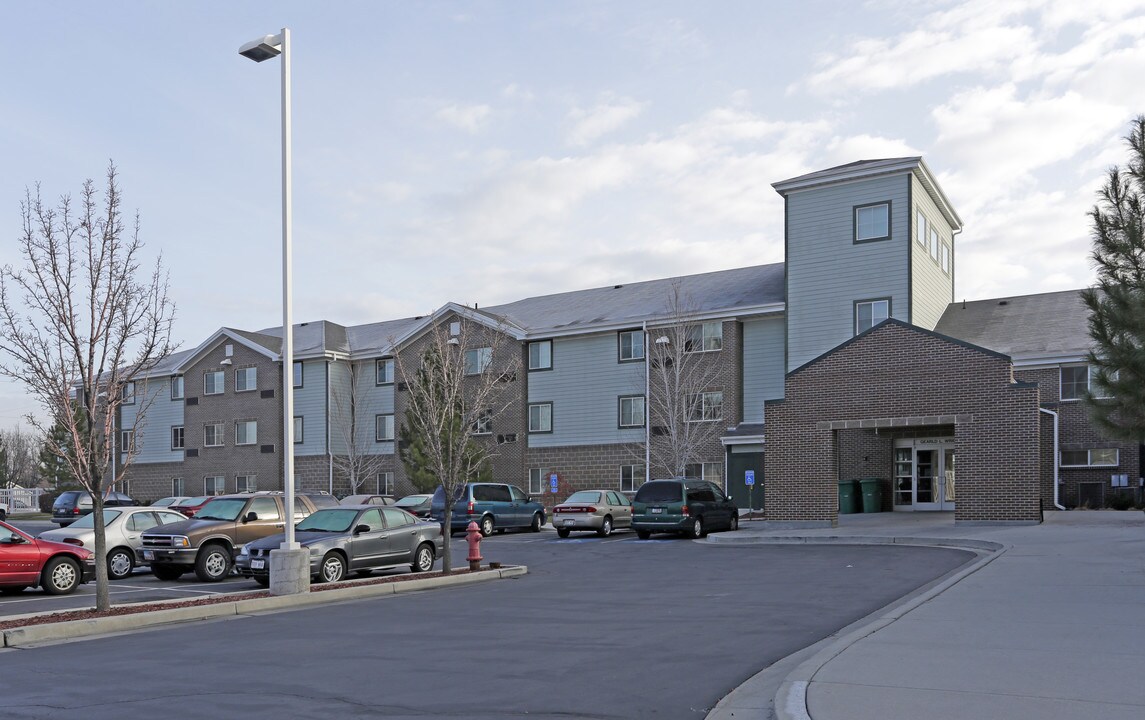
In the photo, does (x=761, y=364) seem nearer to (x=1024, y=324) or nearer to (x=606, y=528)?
(x=1024, y=324)

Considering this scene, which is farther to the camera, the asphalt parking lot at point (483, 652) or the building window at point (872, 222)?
the building window at point (872, 222)

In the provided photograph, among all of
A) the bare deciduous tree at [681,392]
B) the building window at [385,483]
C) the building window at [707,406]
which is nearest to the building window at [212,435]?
the building window at [385,483]

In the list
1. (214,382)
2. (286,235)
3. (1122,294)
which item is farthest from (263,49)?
(214,382)

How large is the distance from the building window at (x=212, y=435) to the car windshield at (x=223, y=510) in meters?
34.9

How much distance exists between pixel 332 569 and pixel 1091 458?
27399mm

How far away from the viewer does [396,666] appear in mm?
9719

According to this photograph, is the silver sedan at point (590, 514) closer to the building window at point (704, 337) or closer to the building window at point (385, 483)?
the building window at point (704, 337)

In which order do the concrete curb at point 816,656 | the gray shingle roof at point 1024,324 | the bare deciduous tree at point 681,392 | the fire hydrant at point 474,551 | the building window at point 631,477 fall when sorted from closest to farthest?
the concrete curb at point 816,656 → the fire hydrant at point 474,551 → the gray shingle roof at point 1024,324 → the bare deciduous tree at point 681,392 → the building window at point 631,477

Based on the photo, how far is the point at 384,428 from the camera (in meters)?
50.5

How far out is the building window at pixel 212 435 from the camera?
54625 millimetres

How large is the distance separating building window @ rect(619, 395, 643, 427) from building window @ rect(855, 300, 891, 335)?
978cm

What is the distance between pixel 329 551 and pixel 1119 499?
26804 mm

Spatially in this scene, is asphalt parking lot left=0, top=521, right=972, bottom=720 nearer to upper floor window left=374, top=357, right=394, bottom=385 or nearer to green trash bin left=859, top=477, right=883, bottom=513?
green trash bin left=859, top=477, right=883, bottom=513

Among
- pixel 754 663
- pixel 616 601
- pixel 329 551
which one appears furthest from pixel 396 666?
pixel 329 551
